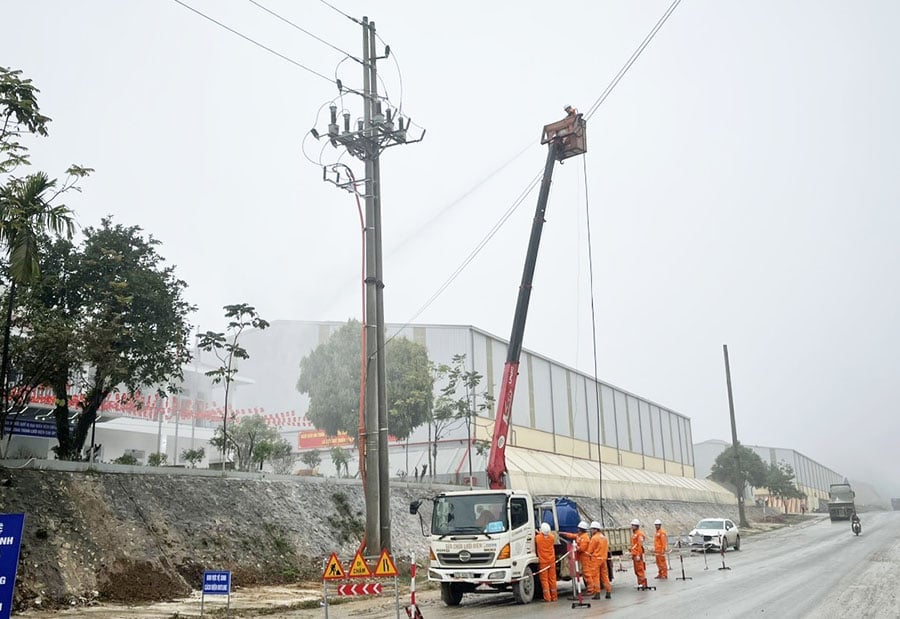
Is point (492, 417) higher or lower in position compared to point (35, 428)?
higher

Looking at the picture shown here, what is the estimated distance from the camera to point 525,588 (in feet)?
53.3

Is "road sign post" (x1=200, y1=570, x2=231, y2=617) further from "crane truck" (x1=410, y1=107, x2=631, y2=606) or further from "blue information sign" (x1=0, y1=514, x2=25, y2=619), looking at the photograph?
"blue information sign" (x1=0, y1=514, x2=25, y2=619)

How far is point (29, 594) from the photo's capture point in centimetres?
1502

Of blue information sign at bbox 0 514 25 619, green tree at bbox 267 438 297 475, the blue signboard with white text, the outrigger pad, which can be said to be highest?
the blue signboard with white text

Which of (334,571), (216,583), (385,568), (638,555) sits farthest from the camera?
(638,555)

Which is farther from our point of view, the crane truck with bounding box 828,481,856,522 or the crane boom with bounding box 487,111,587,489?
A: the crane truck with bounding box 828,481,856,522

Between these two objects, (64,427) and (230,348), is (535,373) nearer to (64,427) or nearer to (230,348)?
(230,348)

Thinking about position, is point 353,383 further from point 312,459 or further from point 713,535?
point 713,535

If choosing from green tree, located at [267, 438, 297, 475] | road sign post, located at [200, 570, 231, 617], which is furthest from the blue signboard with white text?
road sign post, located at [200, 570, 231, 617]

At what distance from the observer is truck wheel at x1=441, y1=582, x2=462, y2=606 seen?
54.0 feet

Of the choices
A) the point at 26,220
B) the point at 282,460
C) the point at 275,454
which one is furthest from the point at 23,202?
the point at 282,460

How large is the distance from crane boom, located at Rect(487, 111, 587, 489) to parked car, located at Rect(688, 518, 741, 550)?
17.1 m

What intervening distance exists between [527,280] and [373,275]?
5608mm

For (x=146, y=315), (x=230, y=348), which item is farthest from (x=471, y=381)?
(x=146, y=315)
